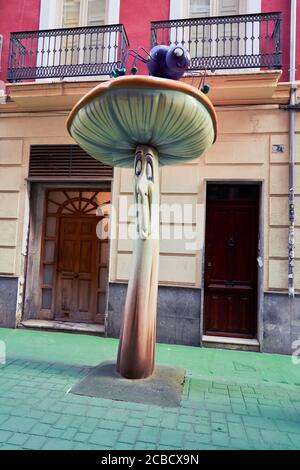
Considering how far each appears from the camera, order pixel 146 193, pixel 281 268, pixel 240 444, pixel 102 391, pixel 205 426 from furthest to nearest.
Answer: pixel 281 268 → pixel 146 193 → pixel 102 391 → pixel 205 426 → pixel 240 444

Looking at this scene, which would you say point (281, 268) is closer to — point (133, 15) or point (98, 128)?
point (98, 128)

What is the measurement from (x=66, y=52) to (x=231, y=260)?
16.7 feet

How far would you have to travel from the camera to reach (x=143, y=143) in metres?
3.70

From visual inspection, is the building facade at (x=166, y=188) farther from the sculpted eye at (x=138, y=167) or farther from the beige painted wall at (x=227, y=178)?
the sculpted eye at (x=138, y=167)

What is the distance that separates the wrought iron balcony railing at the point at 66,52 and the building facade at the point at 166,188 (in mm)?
28

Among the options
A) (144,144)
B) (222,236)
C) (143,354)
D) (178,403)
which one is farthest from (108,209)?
(178,403)

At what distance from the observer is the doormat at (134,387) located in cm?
329

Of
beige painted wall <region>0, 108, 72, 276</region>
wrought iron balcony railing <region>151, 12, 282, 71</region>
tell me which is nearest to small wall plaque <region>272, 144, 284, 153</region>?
wrought iron balcony railing <region>151, 12, 282, 71</region>

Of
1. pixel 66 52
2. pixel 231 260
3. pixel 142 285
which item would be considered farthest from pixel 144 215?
pixel 66 52

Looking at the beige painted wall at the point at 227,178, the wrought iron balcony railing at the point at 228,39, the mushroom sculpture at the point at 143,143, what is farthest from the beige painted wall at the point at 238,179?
the mushroom sculpture at the point at 143,143

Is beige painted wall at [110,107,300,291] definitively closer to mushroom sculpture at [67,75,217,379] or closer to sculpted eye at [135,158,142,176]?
mushroom sculpture at [67,75,217,379]

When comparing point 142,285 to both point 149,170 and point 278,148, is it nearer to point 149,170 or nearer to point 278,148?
point 149,170

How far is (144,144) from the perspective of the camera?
3.71m

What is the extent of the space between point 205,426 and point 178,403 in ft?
1.42
